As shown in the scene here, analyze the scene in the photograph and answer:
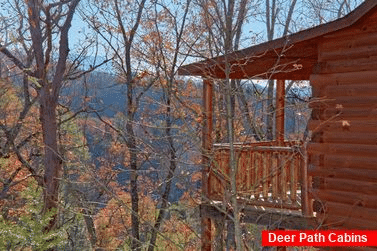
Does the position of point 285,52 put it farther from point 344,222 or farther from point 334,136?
point 344,222

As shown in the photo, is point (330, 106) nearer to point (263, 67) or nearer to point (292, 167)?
point (292, 167)

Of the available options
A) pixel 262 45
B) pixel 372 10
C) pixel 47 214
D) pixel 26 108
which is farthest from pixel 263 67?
pixel 26 108

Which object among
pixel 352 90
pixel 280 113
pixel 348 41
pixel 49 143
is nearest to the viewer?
pixel 352 90

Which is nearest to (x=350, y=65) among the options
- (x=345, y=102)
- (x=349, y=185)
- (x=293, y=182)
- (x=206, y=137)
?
(x=345, y=102)

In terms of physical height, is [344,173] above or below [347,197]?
above

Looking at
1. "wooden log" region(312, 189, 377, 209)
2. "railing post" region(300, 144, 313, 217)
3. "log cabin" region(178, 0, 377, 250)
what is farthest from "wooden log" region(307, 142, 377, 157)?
"wooden log" region(312, 189, 377, 209)

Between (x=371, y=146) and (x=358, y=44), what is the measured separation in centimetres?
166

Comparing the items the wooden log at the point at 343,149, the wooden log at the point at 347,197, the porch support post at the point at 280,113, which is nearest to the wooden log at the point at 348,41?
the wooden log at the point at 343,149

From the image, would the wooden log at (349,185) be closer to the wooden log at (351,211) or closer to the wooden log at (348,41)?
the wooden log at (351,211)

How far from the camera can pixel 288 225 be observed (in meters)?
8.64

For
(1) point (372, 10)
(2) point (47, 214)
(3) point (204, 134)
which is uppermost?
(1) point (372, 10)

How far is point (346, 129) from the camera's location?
7.62 metres

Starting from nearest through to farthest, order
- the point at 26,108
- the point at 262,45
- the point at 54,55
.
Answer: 1. the point at 262,45
2. the point at 26,108
3. the point at 54,55

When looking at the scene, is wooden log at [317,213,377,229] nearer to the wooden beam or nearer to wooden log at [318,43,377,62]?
the wooden beam
